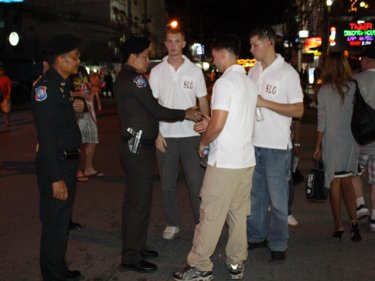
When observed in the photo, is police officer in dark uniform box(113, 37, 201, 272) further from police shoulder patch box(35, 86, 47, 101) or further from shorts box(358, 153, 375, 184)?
shorts box(358, 153, 375, 184)

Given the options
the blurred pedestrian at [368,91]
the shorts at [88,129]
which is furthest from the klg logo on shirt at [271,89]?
the shorts at [88,129]

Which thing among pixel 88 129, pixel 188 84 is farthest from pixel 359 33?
pixel 188 84

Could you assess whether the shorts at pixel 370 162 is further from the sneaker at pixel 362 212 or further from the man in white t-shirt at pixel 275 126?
the man in white t-shirt at pixel 275 126

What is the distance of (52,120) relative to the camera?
4.02 metres

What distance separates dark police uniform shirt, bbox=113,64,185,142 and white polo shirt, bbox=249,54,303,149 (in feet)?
2.76

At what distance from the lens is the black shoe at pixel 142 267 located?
481 centimetres

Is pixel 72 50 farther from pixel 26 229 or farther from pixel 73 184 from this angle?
pixel 26 229

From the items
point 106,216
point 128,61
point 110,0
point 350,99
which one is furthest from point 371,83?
point 110,0

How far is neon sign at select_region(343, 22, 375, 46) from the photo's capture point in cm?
2520

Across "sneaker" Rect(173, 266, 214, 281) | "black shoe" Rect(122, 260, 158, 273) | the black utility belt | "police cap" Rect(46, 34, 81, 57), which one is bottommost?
"black shoe" Rect(122, 260, 158, 273)

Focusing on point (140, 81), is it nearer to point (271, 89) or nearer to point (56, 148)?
point (56, 148)

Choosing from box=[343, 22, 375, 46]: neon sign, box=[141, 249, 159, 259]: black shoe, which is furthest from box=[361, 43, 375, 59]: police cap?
box=[343, 22, 375, 46]: neon sign

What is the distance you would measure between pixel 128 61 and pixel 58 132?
3.38 ft

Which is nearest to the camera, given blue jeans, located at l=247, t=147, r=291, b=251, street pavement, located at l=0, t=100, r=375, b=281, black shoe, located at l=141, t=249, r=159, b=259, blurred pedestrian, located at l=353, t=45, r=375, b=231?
street pavement, located at l=0, t=100, r=375, b=281
